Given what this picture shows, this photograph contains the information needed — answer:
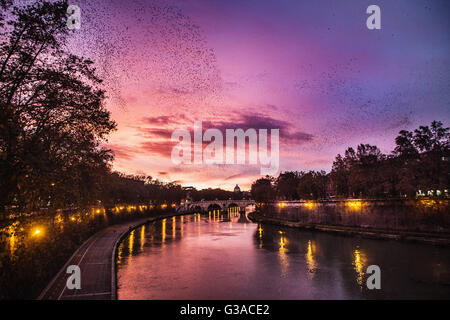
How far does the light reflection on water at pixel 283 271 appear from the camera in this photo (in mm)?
18453

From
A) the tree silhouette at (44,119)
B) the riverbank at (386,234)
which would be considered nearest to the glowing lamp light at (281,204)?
the riverbank at (386,234)

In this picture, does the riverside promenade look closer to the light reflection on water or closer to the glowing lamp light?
the light reflection on water

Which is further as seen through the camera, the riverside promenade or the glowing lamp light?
the glowing lamp light

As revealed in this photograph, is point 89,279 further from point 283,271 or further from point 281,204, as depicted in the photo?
point 281,204

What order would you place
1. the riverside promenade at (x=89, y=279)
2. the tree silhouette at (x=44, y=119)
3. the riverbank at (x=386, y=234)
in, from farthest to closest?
the riverbank at (x=386, y=234)
the riverside promenade at (x=89, y=279)
the tree silhouette at (x=44, y=119)

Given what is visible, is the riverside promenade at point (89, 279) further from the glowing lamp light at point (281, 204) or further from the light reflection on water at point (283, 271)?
the glowing lamp light at point (281, 204)

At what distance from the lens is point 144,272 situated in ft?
78.2

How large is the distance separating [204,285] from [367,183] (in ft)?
136

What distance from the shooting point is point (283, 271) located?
24.3 m

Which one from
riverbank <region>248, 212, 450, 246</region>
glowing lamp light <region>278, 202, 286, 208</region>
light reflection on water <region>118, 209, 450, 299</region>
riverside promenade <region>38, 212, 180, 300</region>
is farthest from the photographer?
glowing lamp light <region>278, 202, 286, 208</region>

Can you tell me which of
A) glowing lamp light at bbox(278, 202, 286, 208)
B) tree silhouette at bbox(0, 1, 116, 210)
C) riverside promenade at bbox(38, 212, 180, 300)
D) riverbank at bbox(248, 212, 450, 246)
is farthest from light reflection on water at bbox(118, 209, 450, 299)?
glowing lamp light at bbox(278, 202, 286, 208)

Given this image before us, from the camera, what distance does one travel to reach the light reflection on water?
18.5 m
